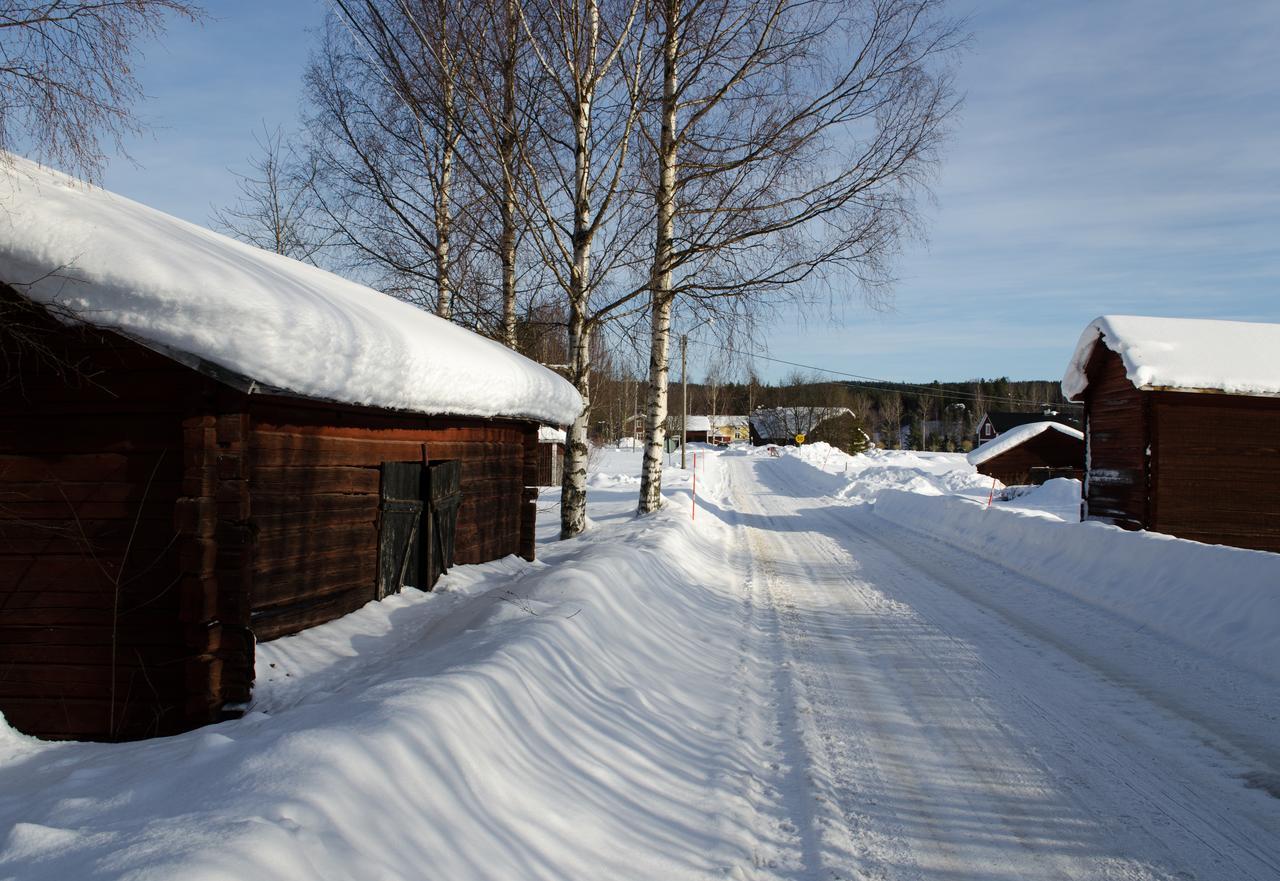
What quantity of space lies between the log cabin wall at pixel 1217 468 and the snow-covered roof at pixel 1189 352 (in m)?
0.38

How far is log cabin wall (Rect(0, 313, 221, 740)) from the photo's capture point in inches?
194

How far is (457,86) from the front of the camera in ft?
31.6

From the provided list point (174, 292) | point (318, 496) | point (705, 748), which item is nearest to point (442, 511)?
point (318, 496)

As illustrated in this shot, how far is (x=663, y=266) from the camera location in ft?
36.4

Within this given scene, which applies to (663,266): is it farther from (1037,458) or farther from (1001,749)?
(1037,458)

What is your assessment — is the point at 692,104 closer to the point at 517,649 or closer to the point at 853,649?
the point at 853,649

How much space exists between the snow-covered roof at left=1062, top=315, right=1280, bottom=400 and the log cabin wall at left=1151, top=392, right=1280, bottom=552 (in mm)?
381

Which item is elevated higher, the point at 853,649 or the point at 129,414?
the point at 129,414

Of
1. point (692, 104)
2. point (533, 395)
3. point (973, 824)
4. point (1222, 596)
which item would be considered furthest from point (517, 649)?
point (692, 104)

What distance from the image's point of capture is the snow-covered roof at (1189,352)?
12766 mm

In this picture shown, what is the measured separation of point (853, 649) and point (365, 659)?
13.9 feet

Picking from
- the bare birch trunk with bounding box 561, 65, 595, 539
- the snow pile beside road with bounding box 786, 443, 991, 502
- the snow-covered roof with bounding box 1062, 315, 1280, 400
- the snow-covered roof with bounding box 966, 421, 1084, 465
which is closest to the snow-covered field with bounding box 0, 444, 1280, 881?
the bare birch trunk with bounding box 561, 65, 595, 539

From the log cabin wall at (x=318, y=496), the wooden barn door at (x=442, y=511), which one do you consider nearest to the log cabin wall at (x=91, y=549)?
the log cabin wall at (x=318, y=496)

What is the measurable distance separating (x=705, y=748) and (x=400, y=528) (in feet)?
13.2
